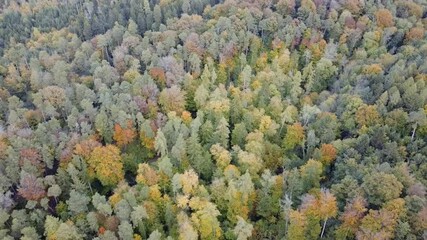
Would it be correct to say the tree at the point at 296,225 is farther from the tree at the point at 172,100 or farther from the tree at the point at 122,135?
the tree at the point at 122,135

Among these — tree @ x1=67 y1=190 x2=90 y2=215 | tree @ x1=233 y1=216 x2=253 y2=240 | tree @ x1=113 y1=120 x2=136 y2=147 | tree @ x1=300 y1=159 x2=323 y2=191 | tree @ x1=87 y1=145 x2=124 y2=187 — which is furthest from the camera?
tree @ x1=113 y1=120 x2=136 y2=147

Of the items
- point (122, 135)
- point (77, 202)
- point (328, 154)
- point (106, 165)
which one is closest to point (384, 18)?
point (328, 154)

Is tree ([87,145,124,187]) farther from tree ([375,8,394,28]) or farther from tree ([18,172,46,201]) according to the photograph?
tree ([375,8,394,28])

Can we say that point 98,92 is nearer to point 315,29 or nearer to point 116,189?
point 116,189

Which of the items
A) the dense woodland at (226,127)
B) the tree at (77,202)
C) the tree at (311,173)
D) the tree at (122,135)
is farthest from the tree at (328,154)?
the tree at (77,202)

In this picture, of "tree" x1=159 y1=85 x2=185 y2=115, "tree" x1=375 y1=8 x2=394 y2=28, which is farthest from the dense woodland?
"tree" x1=375 y1=8 x2=394 y2=28

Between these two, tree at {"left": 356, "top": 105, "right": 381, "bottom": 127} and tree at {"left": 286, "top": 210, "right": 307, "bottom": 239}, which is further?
tree at {"left": 356, "top": 105, "right": 381, "bottom": 127}

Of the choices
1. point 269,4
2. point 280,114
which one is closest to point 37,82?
point 280,114
